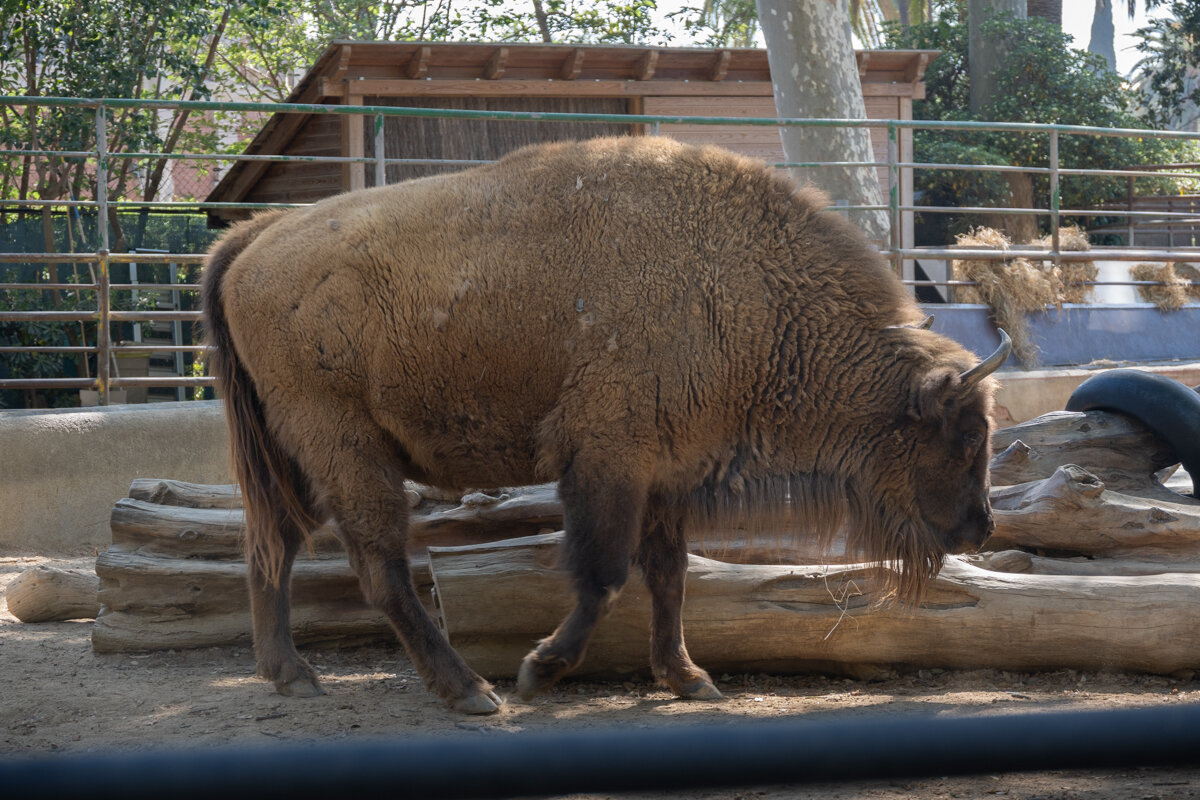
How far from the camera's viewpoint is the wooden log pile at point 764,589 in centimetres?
427

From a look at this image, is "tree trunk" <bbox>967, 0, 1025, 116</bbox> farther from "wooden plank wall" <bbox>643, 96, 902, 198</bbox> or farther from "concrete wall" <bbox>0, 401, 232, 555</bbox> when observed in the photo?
"concrete wall" <bbox>0, 401, 232, 555</bbox>

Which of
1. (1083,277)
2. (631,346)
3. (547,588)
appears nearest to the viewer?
(631,346)

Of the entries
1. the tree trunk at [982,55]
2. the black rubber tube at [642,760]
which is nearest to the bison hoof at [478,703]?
the black rubber tube at [642,760]

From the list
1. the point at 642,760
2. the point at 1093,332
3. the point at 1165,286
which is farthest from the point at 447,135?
the point at 642,760

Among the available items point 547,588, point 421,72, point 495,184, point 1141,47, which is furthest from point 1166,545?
point 1141,47

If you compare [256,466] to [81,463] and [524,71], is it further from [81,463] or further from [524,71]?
[524,71]

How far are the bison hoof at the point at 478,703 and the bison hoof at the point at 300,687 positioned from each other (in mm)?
651

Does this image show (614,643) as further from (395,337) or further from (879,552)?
(395,337)

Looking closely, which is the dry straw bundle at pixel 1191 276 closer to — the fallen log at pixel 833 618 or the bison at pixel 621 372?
the fallen log at pixel 833 618

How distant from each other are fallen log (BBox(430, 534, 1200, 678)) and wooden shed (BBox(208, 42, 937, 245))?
8313mm

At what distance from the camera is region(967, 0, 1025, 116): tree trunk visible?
1967cm

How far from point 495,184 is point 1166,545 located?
10.8 feet

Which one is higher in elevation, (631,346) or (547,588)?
(631,346)

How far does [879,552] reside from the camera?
4.33m
